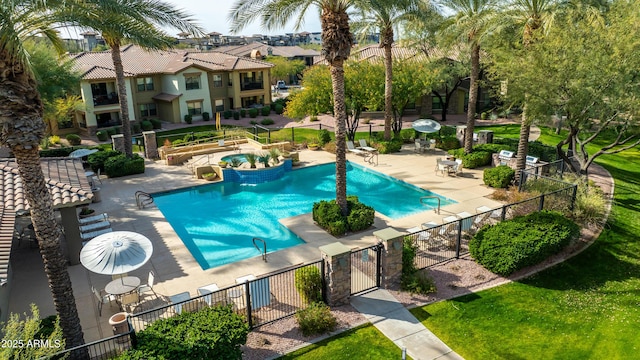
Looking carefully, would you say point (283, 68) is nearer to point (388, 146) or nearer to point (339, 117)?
point (388, 146)

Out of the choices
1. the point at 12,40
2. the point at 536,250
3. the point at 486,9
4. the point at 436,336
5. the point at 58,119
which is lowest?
the point at 436,336

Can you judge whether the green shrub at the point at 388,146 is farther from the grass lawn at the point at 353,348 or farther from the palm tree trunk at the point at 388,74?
the grass lawn at the point at 353,348

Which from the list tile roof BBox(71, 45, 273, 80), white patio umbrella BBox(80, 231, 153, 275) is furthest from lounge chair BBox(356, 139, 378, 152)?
tile roof BBox(71, 45, 273, 80)

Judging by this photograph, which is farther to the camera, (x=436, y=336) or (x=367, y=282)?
(x=367, y=282)

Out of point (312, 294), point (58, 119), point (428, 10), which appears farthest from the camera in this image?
point (58, 119)

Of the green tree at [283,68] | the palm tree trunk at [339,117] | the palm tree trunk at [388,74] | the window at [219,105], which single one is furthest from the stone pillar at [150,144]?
the green tree at [283,68]

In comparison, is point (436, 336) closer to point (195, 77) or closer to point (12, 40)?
point (12, 40)

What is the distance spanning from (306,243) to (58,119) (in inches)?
1122

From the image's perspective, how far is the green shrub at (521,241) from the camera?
1434 cm

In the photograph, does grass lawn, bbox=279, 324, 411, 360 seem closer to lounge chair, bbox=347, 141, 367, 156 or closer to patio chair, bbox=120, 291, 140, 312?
patio chair, bbox=120, 291, 140, 312

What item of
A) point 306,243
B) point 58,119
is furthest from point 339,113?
point 58,119

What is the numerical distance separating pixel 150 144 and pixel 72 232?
15.1 metres

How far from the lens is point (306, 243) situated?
1741cm

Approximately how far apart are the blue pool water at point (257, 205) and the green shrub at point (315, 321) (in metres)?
5.65
